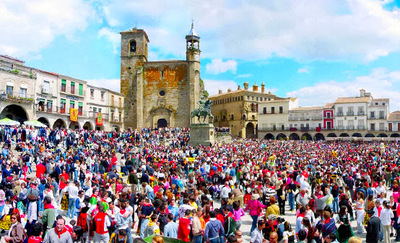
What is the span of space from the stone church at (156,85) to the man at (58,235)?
40.2m

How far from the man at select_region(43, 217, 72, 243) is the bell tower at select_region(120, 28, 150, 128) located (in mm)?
41016

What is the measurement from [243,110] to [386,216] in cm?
5419

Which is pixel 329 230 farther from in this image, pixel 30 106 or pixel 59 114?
pixel 59 114

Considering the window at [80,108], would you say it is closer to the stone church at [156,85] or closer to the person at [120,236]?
the stone church at [156,85]

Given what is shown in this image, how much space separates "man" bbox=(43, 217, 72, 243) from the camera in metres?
5.36

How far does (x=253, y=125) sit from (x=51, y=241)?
60383 mm

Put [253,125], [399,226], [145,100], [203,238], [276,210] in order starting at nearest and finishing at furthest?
[203,238] < [276,210] < [399,226] < [145,100] < [253,125]

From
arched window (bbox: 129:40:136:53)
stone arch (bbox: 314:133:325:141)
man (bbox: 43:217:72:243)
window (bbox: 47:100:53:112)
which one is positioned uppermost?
arched window (bbox: 129:40:136:53)

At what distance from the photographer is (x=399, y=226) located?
8.07 m

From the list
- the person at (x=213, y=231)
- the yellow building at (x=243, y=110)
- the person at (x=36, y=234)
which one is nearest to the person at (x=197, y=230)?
the person at (x=213, y=231)

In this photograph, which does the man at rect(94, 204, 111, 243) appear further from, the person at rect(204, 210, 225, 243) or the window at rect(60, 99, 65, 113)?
the window at rect(60, 99, 65, 113)

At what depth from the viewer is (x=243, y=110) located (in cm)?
6150

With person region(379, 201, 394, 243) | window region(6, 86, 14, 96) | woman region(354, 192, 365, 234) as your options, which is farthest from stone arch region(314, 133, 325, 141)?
person region(379, 201, 394, 243)

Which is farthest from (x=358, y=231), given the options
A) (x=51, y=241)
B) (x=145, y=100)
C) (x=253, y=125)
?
(x=253, y=125)
